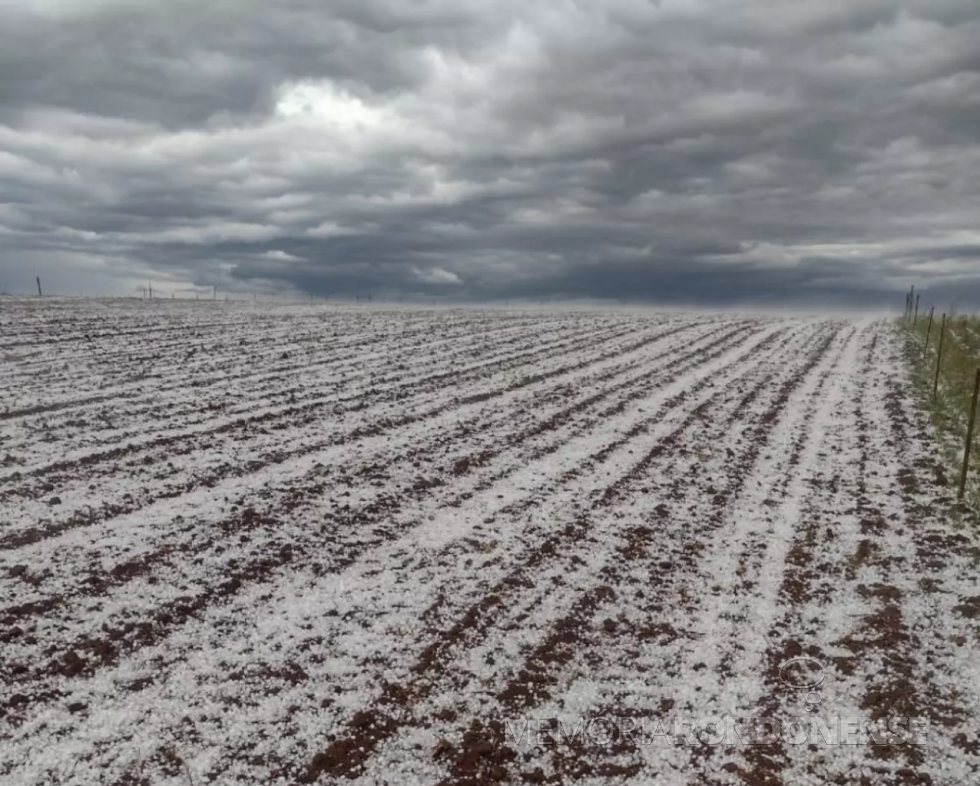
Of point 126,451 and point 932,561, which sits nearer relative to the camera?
point 932,561

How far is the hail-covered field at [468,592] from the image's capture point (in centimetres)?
488

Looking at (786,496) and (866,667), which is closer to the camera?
(866,667)

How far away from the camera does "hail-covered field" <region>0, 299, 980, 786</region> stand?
16.0 ft

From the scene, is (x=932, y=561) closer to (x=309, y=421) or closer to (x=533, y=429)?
(x=533, y=429)

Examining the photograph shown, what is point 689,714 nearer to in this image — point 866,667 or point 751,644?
point 751,644

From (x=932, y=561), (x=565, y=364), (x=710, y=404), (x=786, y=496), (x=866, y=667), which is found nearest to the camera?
(x=866, y=667)

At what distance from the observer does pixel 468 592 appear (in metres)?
7.16

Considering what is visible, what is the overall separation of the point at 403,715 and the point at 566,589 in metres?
2.51

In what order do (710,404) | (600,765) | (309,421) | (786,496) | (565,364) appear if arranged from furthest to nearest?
(565,364), (710,404), (309,421), (786,496), (600,765)

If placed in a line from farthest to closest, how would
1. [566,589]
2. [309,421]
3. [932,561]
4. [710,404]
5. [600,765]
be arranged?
[710,404] → [309,421] → [932,561] → [566,589] → [600,765]

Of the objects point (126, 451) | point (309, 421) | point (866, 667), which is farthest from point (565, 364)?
point (866, 667)

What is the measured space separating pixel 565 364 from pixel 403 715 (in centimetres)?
1719

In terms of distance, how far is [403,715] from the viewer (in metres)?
5.19

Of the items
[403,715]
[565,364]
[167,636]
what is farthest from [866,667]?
[565,364]
